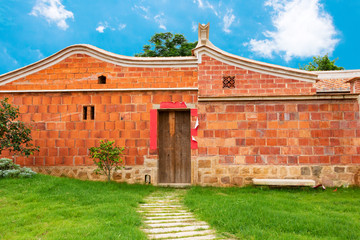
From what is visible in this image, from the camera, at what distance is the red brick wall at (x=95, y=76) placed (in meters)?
8.17

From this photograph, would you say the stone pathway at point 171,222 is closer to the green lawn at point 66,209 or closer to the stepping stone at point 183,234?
the stepping stone at point 183,234

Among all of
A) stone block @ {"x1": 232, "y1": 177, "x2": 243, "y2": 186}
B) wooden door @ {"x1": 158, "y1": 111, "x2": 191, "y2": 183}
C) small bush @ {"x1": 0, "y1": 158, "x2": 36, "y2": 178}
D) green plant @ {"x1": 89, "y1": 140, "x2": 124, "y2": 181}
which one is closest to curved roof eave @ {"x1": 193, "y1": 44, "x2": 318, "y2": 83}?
wooden door @ {"x1": 158, "y1": 111, "x2": 191, "y2": 183}

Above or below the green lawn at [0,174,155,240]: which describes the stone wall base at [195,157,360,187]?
above

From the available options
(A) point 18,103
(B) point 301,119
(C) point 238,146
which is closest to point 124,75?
(A) point 18,103

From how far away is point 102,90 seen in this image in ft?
26.8

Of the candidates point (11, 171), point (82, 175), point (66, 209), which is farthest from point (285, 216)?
point (11, 171)

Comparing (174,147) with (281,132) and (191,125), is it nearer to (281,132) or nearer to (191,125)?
(191,125)

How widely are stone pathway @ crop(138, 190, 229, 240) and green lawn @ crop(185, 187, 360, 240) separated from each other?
0.75ft

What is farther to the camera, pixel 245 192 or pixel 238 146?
pixel 238 146

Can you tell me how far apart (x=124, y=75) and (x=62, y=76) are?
1970mm

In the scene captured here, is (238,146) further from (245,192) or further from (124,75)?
(124,75)

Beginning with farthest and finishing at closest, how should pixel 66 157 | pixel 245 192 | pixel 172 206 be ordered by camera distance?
1. pixel 66 157
2. pixel 245 192
3. pixel 172 206

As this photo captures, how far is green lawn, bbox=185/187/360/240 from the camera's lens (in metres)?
3.90

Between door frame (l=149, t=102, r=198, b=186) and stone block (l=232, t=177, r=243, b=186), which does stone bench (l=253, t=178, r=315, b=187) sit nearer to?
stone block (l=232, t=177, r=243, b=186)
